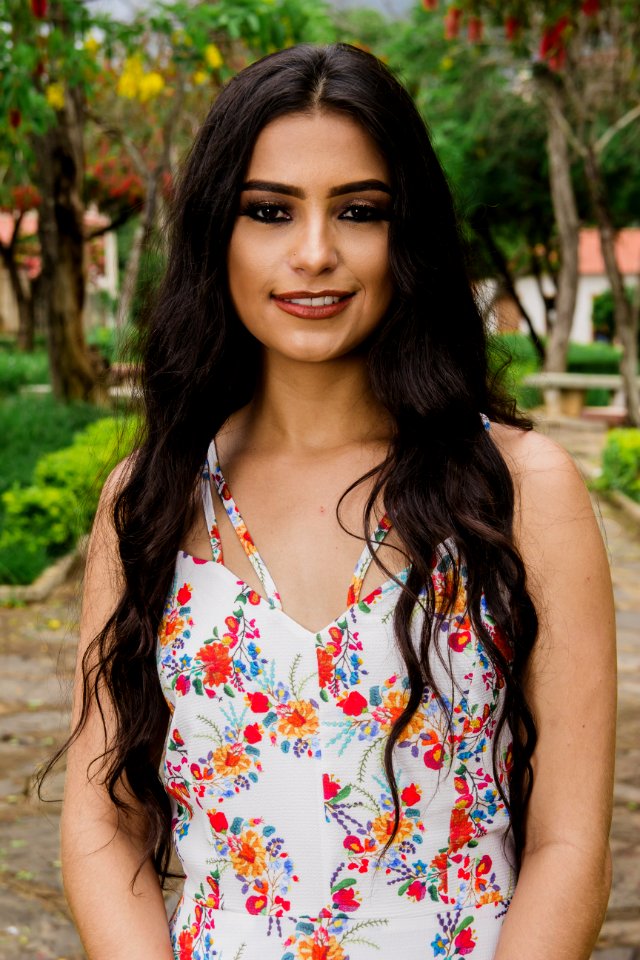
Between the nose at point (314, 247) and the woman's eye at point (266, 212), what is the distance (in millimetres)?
46

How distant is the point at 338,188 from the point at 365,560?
53cm

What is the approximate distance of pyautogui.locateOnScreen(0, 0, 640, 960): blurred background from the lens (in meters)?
3.71

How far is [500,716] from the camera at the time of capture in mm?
1700

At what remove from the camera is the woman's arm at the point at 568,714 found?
164cm

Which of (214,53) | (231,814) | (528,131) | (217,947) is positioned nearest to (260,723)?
(231,814)

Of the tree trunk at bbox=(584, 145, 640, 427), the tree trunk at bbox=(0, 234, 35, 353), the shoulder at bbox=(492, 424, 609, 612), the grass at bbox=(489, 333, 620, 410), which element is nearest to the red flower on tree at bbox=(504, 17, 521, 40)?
the grass at bbox=(489, 333, 620, 410)

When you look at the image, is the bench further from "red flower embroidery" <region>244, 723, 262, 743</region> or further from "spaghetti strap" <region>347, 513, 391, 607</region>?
"red flower embroidery" <region>244, 723, 262, 743</region>

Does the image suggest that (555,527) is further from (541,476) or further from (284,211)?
(284,211)

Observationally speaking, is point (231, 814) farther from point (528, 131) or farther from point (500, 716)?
point (528, 131)

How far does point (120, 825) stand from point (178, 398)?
0.67 meters

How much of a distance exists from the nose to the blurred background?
157 millimetres

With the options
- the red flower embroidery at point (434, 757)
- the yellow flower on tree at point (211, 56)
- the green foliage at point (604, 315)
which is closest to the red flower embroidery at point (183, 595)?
the red flower embroidery at point (434, 757)

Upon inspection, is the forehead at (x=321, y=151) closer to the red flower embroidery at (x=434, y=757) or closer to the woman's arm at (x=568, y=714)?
the woman's arm at (x=568, y=714)

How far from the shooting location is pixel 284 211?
69.3 inches
